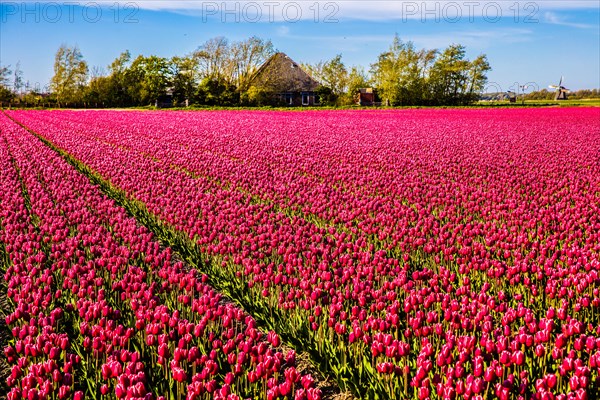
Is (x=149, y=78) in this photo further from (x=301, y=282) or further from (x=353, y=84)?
(x=301, y=282)

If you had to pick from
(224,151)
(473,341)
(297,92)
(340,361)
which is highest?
(297,92)

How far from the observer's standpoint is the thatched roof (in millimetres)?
80438

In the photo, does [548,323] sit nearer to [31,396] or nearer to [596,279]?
[596,279]

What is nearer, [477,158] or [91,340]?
[91,340]

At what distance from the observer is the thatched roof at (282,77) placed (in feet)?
264

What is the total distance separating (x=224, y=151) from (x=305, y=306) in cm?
1470

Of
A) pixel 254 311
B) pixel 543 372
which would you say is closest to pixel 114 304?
pixel 254 311

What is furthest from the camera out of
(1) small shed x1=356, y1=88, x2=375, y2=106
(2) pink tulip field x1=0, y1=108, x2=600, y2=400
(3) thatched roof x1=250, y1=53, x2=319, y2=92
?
(1) small shed x1=356, y1=88, x2=375, y2=106

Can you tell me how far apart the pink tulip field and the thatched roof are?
6710cm

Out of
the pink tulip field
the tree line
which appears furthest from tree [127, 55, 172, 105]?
the pink tulip field

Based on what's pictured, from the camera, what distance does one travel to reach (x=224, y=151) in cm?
1944

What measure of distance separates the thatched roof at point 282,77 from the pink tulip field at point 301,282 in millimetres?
67097

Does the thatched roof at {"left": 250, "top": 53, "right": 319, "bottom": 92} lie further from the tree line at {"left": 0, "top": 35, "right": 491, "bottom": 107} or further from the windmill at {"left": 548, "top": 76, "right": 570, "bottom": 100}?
the windmill at {"left": 548, "top": 76, "right": 570, "bottom": 100}

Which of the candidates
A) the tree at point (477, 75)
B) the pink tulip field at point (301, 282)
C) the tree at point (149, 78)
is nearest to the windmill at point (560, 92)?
the tree at point (477, 75)
